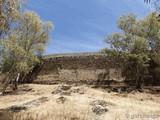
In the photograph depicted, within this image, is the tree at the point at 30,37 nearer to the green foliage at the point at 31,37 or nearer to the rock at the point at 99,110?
the green foliage at the point at 31,37

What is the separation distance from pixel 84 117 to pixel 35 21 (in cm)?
2408

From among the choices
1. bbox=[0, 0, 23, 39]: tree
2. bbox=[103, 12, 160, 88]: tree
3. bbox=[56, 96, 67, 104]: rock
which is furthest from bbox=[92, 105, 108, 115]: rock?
bbox=[103, 12, 160, 88]: tree

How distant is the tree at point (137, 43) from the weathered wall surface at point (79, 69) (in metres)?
3.47

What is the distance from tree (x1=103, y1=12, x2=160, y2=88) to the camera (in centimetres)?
3500

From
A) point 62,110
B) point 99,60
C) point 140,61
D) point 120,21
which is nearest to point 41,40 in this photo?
point 99,60

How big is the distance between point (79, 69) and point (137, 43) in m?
10.6

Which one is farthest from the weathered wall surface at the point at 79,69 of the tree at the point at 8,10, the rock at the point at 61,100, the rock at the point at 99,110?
the tree at the point at 8,10

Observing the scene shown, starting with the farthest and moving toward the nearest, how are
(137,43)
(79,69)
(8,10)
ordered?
(79,69), (137,43), (8,10)

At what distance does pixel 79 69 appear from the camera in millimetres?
42375

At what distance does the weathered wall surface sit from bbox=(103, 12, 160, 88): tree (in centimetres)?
347

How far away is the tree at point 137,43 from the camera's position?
35.0m

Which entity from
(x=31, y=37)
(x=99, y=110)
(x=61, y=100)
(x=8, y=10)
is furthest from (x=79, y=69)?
(x=8, y=10)

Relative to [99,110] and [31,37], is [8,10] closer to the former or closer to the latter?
[99,110]

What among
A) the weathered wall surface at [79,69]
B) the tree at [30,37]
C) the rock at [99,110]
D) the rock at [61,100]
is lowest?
the rock at [99,110]
